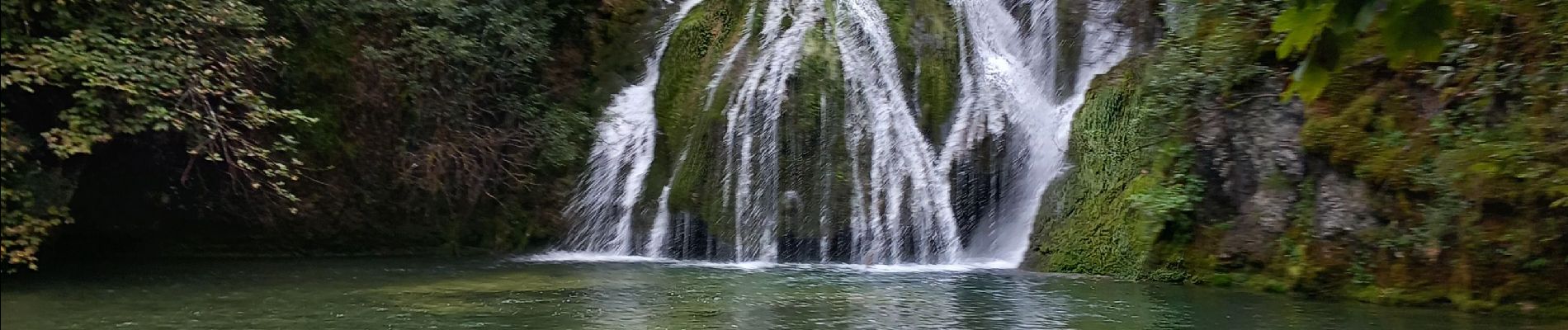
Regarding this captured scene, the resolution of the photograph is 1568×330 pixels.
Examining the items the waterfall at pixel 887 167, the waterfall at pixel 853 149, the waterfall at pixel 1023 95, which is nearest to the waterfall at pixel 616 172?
the waterfall at pixel 853 149

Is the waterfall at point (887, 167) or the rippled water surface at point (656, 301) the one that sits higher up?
the waterfall at point (887, 167)

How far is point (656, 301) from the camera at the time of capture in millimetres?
7340

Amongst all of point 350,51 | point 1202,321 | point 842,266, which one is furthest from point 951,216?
point 350,51

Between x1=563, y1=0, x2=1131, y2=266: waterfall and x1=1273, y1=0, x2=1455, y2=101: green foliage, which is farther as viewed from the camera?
x1=563, y1=0, x2=1131, y2=266: waterfall

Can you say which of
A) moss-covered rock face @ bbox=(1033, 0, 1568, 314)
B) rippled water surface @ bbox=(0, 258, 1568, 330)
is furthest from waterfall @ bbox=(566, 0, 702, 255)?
moss-covered rock face @ bbox=(1033, 0, 1568, 314)

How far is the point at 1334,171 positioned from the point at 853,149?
14.2 feet

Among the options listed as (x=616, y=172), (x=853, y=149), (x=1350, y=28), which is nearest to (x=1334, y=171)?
(x=853, y=149)

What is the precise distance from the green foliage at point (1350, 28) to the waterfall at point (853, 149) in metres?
6.82

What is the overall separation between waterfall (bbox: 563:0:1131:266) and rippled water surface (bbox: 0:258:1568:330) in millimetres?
853

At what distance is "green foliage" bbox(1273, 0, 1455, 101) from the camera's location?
302 centimetres

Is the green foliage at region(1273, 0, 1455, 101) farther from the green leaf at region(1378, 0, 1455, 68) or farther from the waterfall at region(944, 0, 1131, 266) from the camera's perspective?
the waterfall at region(944, 0, 1131, 266)

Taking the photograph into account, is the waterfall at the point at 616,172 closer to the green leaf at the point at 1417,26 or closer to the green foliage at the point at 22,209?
the green foliage at the point at 22,209

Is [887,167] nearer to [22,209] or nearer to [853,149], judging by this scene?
[853,149]

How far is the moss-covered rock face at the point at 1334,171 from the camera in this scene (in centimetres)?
642
